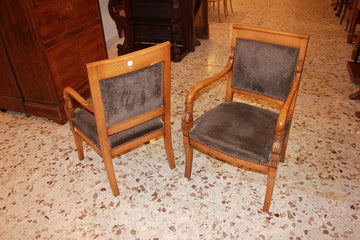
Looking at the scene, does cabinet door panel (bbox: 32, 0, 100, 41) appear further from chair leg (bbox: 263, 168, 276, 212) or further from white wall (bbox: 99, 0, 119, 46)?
chair leg (bbox: 263, 168, 276, 212)

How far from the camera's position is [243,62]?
1.96 metres

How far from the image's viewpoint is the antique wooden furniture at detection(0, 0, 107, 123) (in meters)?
2.38

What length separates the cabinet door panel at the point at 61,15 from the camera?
7.85 feet

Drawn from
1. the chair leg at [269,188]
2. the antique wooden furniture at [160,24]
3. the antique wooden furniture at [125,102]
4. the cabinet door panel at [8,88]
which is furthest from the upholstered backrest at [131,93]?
the antique wooden furniture at [160,24]

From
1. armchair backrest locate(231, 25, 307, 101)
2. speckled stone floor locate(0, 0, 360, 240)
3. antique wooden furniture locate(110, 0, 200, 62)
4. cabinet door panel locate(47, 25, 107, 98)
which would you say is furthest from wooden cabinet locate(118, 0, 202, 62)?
armchair backrest locate(231, 25, 307, 101)

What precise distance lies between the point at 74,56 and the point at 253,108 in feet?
6.04

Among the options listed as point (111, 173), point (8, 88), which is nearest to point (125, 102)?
point (111, 173)

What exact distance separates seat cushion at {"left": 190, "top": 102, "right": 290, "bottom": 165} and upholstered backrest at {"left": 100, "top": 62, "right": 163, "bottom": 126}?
1.19ft

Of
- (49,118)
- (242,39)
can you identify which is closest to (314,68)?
(242,39)

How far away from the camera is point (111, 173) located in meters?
1.91

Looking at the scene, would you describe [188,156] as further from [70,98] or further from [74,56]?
[74,56]

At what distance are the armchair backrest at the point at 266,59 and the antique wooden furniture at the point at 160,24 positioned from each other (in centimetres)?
209

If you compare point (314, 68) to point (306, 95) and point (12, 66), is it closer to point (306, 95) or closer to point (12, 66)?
point (306, 95)

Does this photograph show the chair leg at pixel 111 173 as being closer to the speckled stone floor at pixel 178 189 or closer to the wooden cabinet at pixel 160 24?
the speckled stone floor at pixel 178 189
